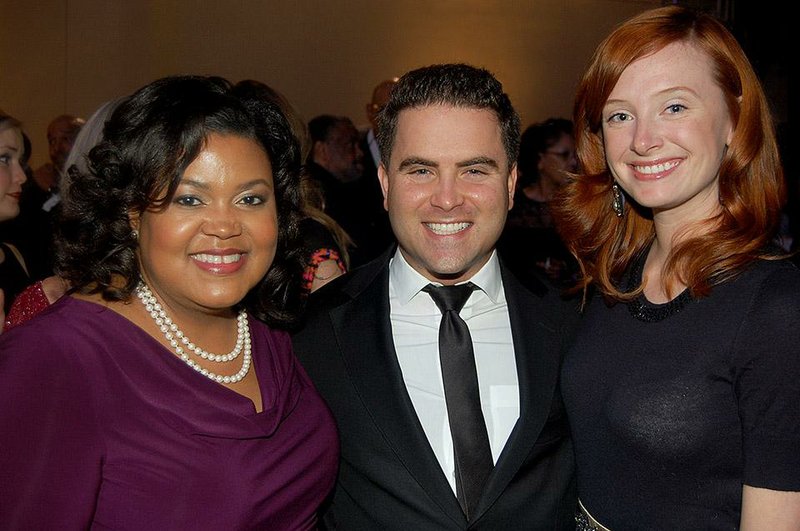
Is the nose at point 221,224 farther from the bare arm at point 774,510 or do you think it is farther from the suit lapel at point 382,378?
the bare arm at point 774,510

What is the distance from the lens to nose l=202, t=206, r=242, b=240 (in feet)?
5.57

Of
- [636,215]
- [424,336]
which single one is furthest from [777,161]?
[424,336]

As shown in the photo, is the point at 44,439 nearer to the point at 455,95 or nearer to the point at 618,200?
the point at 455,95

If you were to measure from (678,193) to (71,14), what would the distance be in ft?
19.8

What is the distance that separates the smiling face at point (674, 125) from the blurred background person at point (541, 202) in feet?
6.64

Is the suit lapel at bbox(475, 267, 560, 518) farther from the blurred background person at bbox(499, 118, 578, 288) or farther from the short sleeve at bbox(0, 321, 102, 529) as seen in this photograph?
the blurred background person at bbox(499, 118, 578, 288)

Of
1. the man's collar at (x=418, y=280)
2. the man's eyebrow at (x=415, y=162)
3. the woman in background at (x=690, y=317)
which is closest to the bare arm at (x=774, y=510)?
the woman in background at (x=690, y=317)

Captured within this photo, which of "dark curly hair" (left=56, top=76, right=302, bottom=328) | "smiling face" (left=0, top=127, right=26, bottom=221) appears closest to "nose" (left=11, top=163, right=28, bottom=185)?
"smiling face" (left=0, top=127, right=26, bottom=221)

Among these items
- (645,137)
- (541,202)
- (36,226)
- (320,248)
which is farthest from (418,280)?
(36,226)

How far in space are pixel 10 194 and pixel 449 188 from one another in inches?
74.7

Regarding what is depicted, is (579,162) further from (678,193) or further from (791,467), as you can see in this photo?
(791,467)

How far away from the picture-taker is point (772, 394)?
1538 millimetres

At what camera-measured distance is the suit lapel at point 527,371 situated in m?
1.83

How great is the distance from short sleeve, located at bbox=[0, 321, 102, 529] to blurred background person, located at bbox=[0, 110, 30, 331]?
1.52 m
